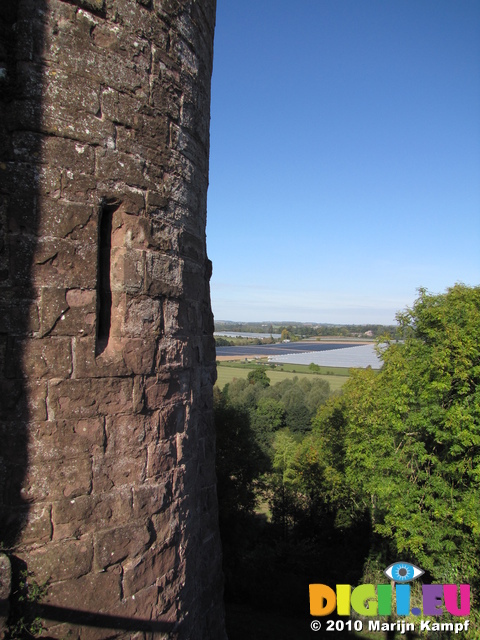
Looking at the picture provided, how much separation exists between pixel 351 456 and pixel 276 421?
77.5 ft

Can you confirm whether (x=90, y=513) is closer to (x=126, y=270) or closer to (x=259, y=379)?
(x=126, y=270)

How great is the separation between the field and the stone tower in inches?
2076

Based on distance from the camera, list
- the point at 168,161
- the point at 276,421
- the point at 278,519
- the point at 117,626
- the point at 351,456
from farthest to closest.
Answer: the point at 276,421, the point at 278,519, the point at 351,456, the point at 168,161, the point at 117,626

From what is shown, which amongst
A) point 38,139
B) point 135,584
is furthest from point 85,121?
point 135,584

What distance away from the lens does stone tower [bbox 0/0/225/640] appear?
2.38 m

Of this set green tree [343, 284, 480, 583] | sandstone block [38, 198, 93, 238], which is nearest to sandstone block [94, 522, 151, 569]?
sandstone block [38, 198, 93, 238]

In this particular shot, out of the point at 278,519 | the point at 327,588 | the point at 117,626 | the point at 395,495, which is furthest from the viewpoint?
the point at 278,519

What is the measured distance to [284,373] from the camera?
6388 cm

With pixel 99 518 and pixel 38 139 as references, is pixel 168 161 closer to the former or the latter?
pixel 38 139

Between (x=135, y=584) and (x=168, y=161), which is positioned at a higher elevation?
(x=168, y=161)

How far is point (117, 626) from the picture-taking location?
8.51ft

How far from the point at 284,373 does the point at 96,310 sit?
62198 millimetres

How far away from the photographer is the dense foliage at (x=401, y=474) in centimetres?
1280

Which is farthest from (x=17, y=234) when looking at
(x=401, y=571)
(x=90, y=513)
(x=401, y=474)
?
(x=401, y=571)
